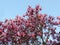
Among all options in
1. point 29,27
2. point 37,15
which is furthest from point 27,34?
→ point 37,15

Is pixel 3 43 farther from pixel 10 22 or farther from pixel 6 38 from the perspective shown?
pixel 10 22

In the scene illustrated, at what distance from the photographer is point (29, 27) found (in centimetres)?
1622

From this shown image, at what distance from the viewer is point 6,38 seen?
1580 centimetres

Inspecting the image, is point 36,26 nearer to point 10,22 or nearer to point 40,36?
Result: point 40,36

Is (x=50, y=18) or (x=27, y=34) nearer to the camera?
(x=27, y=34)

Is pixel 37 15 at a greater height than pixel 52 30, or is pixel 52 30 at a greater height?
pixel 37 15

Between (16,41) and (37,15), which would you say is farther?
(37,15)

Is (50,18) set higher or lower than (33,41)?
higher

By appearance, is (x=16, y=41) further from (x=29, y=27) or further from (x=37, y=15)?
(x=37, y=15)

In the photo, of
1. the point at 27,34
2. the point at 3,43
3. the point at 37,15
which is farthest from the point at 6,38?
the point at 37,15

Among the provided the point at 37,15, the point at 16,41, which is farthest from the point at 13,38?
the point at 37,15

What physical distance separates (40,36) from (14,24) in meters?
2.07

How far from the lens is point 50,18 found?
17031 millimetres

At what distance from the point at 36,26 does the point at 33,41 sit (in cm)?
113
